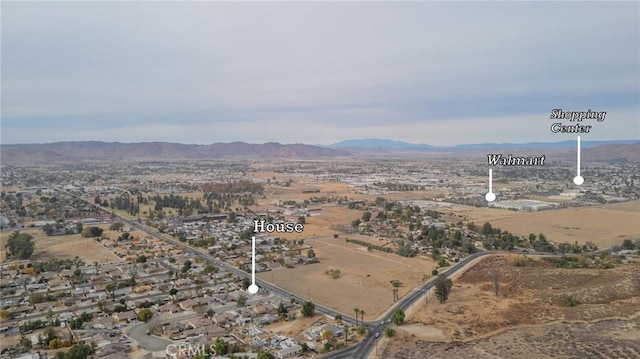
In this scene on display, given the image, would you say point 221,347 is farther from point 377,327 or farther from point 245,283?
point 245,283

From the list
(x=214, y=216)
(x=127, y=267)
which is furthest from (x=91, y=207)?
(x=127, y=267)

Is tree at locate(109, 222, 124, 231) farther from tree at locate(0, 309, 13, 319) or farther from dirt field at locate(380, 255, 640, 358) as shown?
dirt field at locate(380, 255, 640, 358)

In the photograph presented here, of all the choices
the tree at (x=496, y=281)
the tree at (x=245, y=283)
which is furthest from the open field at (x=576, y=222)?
the tree at (x=245, y=283)

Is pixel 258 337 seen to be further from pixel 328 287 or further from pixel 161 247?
pixel 161 247

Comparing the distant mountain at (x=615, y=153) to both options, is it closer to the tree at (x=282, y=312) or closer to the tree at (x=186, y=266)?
the tree at (x=186, y=266)

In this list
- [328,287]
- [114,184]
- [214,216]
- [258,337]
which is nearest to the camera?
[258,337]

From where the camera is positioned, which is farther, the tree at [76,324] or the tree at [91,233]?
the tree at [91,233]
